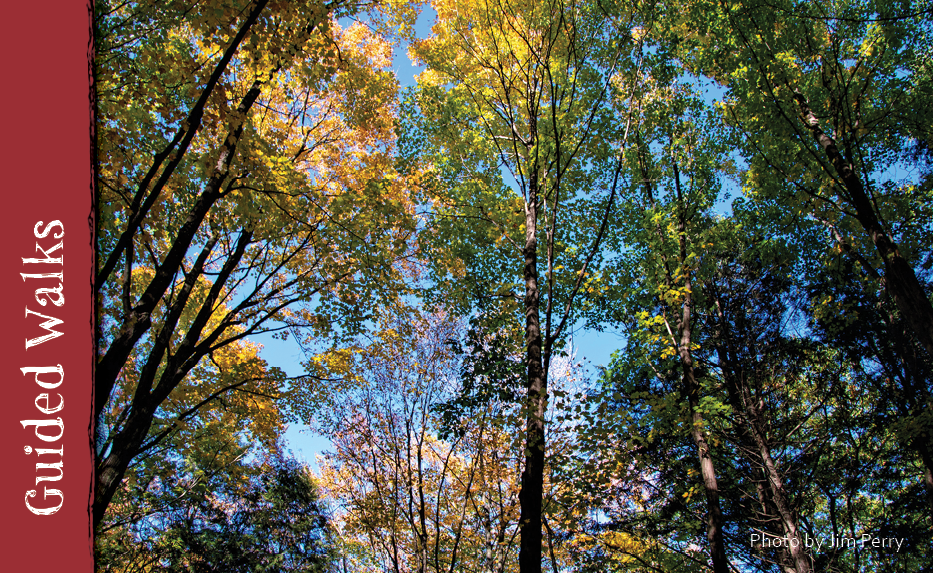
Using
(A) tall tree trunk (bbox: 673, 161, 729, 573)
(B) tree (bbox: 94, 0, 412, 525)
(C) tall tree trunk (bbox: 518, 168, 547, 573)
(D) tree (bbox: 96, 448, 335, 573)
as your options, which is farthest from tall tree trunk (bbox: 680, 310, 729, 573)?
(D) tree (bbox: 96, 448, 335, 573)

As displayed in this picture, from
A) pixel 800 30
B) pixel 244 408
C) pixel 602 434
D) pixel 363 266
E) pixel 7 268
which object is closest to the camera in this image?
pixel 7 268

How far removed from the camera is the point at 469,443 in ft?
23.0

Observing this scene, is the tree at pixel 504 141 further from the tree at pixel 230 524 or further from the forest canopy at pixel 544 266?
the tree at pixel 230 524

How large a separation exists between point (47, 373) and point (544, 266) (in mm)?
6535

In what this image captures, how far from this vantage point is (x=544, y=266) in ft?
23.5

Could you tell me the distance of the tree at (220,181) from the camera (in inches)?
130

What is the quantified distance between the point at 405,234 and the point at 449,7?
4.13 metres

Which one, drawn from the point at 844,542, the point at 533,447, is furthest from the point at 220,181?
the point at 844,542

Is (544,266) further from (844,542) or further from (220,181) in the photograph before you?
(844,542)

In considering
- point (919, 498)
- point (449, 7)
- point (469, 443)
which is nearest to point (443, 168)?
point (449, 7)

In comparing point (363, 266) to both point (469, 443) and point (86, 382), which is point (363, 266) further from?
point (86, 382)

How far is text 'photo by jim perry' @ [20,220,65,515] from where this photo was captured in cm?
119

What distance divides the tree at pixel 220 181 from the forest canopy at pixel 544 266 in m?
0.06

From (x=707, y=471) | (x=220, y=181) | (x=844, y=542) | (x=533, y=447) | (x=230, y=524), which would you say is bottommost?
(x=844, y=542)
